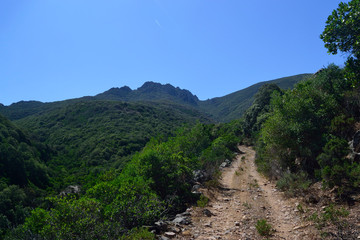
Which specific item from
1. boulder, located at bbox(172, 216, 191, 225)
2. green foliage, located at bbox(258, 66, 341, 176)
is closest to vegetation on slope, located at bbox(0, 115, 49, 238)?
boulder, located at bbox(172, 216, 191, 225)

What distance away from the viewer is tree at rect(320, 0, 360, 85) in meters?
9.00

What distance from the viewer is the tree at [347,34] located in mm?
9000

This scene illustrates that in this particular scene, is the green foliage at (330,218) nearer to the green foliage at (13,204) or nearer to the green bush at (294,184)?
the green bush at (294,184)

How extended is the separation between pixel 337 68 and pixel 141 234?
679 inches

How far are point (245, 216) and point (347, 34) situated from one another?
956cm

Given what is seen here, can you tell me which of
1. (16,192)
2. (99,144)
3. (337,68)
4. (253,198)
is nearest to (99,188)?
(253,198)

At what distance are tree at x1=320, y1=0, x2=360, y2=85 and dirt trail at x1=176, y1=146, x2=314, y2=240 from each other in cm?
701

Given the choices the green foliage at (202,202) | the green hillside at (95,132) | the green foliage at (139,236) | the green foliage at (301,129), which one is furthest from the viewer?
the green hillside at (95,132)

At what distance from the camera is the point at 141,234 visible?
6.86 metres

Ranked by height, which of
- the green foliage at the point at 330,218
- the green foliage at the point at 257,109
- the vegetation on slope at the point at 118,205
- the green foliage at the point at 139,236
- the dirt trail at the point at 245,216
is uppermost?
the green foliage at the point at 257,109

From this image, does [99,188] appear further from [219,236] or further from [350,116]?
[350,116]

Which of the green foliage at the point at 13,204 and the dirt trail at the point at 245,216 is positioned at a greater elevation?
the dirt trail at the point at 245,216

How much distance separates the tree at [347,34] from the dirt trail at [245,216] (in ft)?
23.0

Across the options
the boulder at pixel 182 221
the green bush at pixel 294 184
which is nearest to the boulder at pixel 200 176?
the green bush at pixel 294 184
